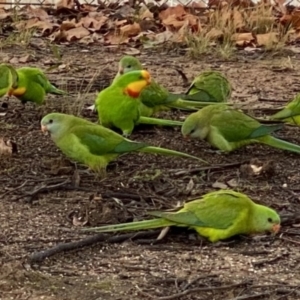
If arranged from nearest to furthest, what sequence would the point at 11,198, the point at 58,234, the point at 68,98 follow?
the point at 58,234 → the point at 11,198 → the point at 68,98

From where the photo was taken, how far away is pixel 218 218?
437 cm

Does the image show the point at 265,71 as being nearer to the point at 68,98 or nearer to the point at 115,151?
the point at 68,98

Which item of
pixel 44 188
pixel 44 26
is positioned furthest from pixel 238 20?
pixel 44 188

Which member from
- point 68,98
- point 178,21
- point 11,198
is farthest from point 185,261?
point 178,21

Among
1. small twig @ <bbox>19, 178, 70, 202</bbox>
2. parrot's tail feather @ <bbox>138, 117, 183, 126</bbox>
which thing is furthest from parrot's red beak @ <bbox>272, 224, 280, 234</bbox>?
parrot's tail feather @ <bbox>138, 117, 183, 126</bbox>

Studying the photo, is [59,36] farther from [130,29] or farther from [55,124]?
[55,124]

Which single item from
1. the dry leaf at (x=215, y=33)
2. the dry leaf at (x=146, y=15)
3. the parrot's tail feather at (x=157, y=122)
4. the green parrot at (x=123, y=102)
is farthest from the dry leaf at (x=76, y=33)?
the green parrot at (x=123, y=102)

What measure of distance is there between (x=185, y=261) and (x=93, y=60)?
4808 millimetres

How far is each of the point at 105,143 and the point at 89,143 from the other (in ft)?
0.30

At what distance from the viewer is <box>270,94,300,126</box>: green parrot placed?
6.08 meters

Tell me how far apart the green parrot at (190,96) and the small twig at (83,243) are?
1.96 metres

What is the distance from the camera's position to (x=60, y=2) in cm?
1120

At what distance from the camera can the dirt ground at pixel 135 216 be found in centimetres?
390

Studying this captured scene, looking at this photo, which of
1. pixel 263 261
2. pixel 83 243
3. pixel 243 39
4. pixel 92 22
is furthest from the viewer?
pixel 92 22
